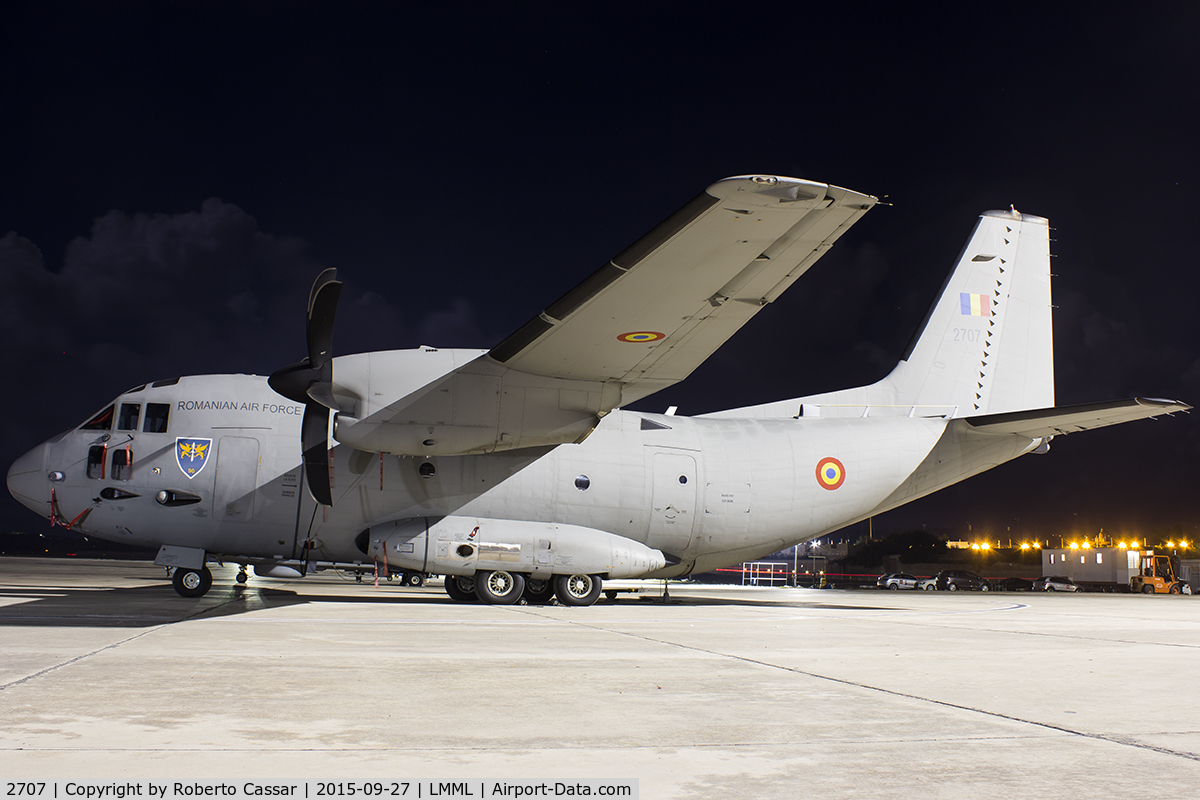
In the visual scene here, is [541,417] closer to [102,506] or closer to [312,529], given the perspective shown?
[312,529]

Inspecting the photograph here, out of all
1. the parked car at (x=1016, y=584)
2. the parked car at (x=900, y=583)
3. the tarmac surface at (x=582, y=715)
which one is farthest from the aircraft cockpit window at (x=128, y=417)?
the parked car at (x=1016, y=584)

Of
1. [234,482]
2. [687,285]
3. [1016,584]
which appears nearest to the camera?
[687,285]

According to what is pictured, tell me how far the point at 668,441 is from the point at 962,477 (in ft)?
23.9

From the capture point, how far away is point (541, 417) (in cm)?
1314

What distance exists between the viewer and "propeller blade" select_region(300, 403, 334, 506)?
12.9 meters

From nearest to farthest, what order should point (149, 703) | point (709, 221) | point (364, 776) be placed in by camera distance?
1. point (364, 776)
2. point (149, 703)
3. point (709, 221)

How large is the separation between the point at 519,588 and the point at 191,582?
6.11m

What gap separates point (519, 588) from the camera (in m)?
15.6

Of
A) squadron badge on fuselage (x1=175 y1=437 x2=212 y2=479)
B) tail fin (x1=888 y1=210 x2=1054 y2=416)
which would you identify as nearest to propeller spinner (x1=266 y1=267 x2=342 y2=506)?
squadron badge on fuselage (x1=175 y1=437 x2=212 y2=479)

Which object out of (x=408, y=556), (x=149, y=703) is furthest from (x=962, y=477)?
(x=149, y=703)

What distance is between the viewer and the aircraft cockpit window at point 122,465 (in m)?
14.4

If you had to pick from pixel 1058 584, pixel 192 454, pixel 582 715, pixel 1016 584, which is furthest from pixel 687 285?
pixel 1016 584

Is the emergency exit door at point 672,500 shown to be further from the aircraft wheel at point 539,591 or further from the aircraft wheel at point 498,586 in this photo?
the aircraft wheel at point 498,586

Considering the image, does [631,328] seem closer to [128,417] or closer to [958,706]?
[958,706]
